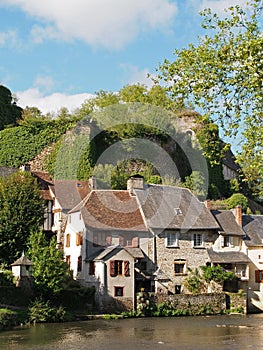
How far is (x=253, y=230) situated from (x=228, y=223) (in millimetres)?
2152

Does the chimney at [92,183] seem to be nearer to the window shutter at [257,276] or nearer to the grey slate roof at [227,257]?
the grey slate roof at [227,257]

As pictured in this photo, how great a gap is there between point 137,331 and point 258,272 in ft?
50.8

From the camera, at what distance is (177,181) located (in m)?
51.9

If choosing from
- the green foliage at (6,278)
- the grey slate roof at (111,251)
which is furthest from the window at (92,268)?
the green foliage at (6,278)

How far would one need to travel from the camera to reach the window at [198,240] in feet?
130

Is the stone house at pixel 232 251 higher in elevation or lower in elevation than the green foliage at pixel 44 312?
higher

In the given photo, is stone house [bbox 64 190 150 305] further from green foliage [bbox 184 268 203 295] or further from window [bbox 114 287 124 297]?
green foliage [bbox 184 268 203 295]

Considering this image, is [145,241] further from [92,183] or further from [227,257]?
[92,183]

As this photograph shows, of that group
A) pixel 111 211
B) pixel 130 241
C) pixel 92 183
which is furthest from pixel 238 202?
pixel 111 211

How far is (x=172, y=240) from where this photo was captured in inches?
1535

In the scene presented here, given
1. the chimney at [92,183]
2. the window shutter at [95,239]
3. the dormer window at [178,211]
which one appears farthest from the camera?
→ the chimney at [92,183]

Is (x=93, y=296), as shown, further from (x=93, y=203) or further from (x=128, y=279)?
(x=93, y=203)

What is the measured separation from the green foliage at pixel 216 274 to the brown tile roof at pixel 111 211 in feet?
16.5

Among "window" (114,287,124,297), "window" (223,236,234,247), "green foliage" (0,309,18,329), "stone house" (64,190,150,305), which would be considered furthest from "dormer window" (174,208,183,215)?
"green foliage" (0,309,18,329)
